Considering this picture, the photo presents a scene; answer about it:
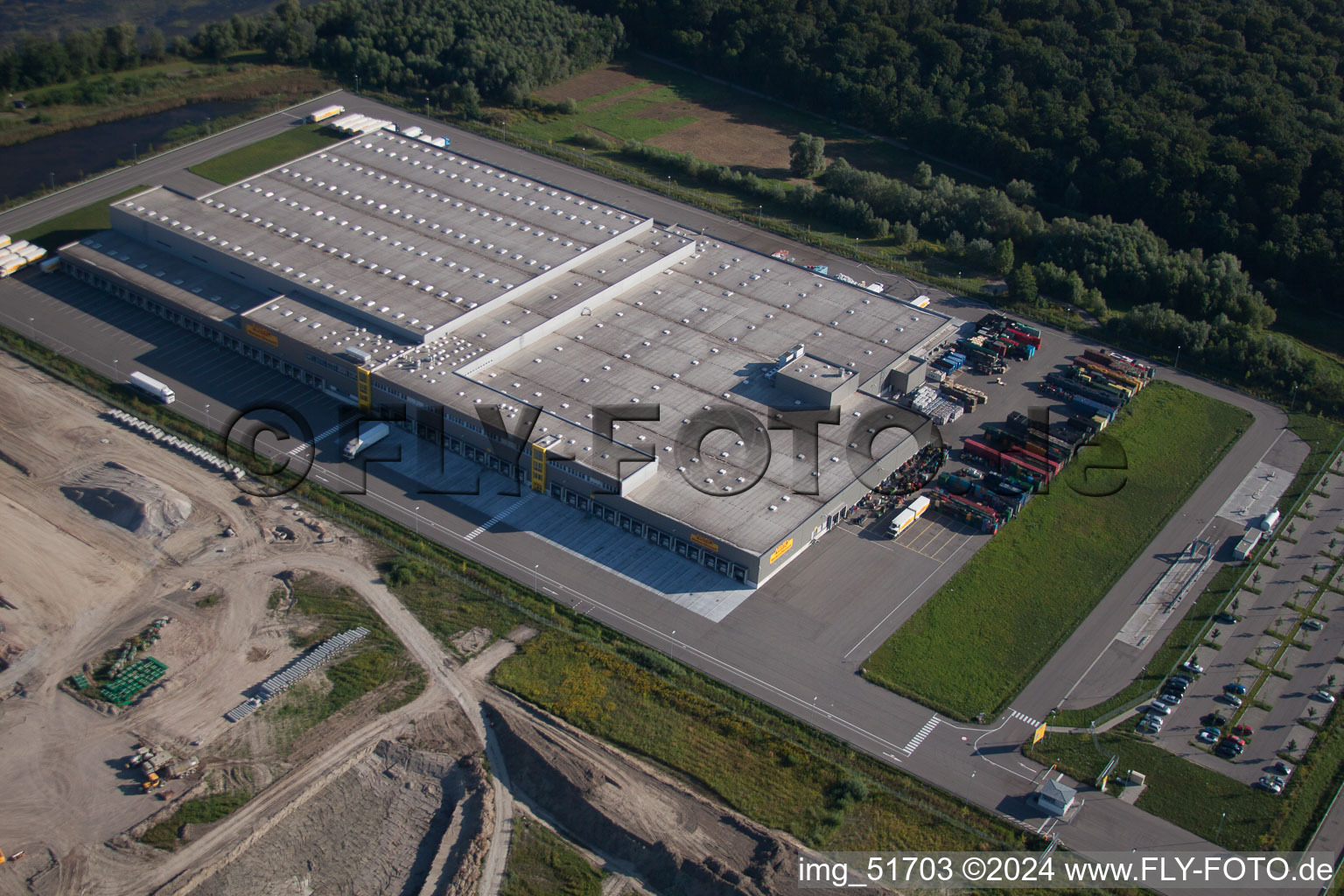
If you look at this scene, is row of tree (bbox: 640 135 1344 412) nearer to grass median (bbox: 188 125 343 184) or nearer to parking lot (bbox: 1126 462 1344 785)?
parking lot (bbox: 1126 462 1344 785)

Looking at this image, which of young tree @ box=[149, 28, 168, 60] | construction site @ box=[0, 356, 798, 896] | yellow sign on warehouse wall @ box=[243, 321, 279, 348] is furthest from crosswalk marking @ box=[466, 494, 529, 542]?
young tree @ box=[149, 28, 168, 60]

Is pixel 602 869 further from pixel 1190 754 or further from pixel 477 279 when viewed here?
pixel 477 279

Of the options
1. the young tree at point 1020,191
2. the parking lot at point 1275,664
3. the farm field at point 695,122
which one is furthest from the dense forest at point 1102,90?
the parking lot at point 1275,664

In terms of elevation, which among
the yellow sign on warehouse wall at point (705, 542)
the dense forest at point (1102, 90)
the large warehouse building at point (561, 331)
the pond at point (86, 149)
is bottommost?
the pond at point (86, 149)

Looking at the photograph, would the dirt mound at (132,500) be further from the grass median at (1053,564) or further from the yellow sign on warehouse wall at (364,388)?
the grass median at (1053,564)

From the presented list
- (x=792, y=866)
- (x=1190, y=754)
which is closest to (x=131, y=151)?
(x=792, y=866)

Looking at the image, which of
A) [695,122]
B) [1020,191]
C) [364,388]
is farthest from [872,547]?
[695,122]
